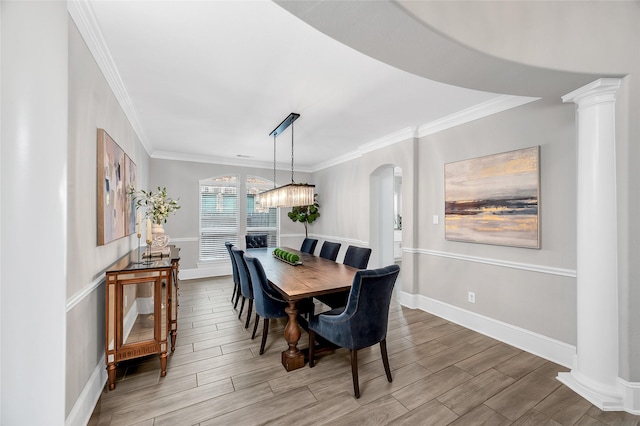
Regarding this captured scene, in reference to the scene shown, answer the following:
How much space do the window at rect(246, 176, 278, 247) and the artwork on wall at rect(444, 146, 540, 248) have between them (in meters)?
4.22

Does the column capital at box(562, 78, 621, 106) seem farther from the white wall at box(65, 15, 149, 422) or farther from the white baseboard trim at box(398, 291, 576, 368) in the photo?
the white wall at box(65, 15, 149, 422)

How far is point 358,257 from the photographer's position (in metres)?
3.60

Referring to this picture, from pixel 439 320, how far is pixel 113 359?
3.51 meters

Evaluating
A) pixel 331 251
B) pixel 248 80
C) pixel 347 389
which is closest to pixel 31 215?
pixel 248 80

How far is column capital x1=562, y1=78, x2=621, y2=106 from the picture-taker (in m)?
1.97

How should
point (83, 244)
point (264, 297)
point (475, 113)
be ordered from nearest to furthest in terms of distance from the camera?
point (83, 244), point (264, 297), point (475, 113)

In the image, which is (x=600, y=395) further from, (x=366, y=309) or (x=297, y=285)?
(x=297, y=285)

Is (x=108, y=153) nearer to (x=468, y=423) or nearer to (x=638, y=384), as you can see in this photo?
(x=468, y=423)

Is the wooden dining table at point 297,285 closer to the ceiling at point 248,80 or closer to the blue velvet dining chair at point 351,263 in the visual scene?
the blue velvet dining chair at point 351,263

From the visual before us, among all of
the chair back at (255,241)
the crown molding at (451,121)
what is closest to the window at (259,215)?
the chair back at (255,241)

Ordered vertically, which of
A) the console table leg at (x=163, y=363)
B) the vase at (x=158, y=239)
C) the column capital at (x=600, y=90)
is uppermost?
the column capital at (x=600, y=90)

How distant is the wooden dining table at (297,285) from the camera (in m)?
2.34

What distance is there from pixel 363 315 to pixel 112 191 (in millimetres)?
2364

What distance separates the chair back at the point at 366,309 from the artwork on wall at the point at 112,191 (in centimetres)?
197
